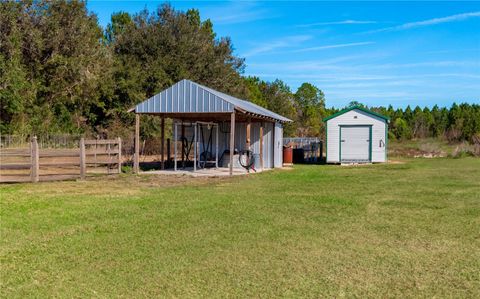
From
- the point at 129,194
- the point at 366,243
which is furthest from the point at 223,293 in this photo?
the point at 129,194

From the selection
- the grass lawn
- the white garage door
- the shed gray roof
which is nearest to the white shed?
the white garage door

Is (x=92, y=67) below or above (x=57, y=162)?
above

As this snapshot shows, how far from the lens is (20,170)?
538 inches

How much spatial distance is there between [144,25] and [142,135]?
33.5ft

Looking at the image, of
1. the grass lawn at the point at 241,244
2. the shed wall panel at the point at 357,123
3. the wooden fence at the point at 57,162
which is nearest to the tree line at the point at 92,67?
the wooden fence at the point at 57,162

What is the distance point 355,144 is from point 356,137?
36 cm

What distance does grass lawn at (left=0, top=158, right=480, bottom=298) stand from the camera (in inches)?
170

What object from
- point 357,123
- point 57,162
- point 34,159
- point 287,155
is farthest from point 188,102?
point 357,123

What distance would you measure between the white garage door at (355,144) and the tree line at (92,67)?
1163 cm

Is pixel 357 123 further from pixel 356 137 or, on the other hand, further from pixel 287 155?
pixel 287 155

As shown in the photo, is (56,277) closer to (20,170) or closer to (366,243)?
(366,243)

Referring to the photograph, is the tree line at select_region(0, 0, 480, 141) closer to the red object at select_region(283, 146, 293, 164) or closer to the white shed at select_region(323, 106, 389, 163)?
the red object at select_region(283, 146, 293, 164)

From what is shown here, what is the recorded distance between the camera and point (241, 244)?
5.80 meters

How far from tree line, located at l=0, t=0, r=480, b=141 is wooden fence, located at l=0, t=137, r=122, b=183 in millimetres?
10173
